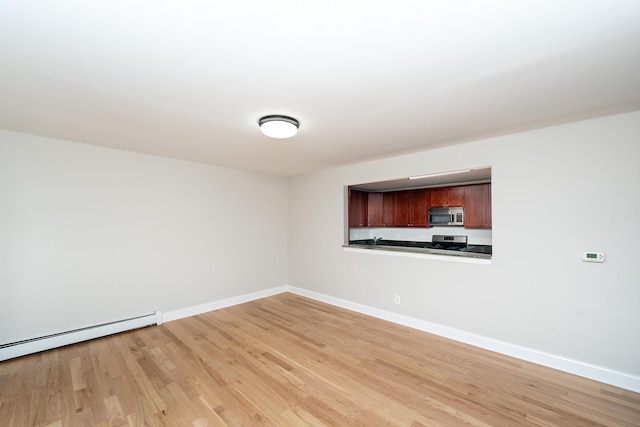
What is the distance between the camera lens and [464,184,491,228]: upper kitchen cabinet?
183 inches

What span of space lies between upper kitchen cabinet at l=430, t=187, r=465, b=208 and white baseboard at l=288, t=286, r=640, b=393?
245cm

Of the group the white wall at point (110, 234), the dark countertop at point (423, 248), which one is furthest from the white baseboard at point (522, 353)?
the white wall at point (110, 234)

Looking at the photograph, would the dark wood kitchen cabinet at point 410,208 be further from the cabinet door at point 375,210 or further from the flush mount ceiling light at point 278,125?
the flush mount ceiling light at point 278,125

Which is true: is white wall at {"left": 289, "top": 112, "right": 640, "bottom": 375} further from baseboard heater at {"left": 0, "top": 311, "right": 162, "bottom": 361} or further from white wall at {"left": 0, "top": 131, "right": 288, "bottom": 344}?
baseboard heater at {"left": 0, "top": 311, "right": 162, "bottom": 361}

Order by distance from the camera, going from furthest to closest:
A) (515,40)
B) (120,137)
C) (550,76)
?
(120,137) → (550,76) → (515,40)

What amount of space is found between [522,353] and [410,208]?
3229 millimetres

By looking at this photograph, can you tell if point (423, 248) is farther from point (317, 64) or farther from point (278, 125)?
point (317, 64)

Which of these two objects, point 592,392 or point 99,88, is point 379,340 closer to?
point 592,392

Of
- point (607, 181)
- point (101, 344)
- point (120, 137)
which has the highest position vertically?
point (120, 137)

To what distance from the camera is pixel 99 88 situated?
196 centimetres

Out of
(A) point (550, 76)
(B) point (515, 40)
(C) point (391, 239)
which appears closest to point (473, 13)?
(B) point (515, 40)

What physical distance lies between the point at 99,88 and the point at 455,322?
4339 millimetres

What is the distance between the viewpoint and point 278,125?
2.43 meters

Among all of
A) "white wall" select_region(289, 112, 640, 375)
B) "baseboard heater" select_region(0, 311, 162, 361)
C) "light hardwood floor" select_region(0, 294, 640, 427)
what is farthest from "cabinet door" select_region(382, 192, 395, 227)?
"baseboard heater" select_region(0, 311, 162, 361)
